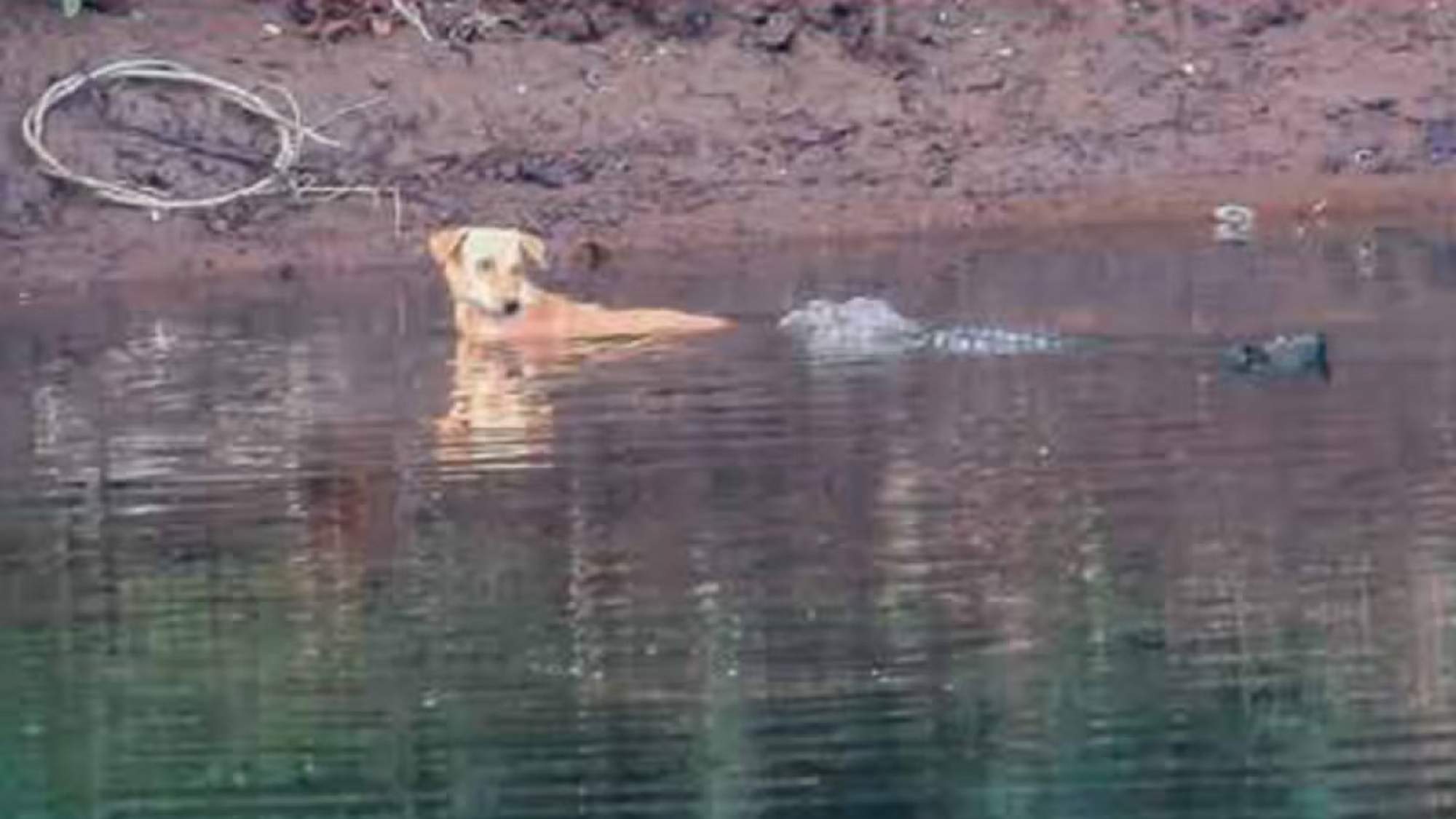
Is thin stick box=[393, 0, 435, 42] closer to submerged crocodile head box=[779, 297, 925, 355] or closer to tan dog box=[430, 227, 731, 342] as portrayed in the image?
tan dog box=[430, 227, 731, 342]

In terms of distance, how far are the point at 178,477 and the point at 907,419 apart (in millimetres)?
2277

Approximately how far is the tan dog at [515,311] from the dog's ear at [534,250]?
0.21ft

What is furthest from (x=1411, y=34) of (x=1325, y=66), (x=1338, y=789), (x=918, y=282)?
(x=1338, y=789)

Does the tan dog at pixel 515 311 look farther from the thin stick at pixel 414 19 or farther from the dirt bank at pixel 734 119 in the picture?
the thin stick at pixel 414 19

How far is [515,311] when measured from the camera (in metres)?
18.1

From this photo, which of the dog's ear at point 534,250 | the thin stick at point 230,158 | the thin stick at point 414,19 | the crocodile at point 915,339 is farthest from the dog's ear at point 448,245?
the thin stick at point 414,19

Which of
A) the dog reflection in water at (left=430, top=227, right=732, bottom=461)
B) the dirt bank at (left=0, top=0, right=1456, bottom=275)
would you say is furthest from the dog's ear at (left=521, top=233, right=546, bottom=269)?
the dirt bank at (left=0, top=0, right=1456, bottom=275)

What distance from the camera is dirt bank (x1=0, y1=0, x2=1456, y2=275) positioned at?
2172cm

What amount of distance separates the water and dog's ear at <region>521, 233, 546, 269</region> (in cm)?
46

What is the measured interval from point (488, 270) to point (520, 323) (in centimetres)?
23

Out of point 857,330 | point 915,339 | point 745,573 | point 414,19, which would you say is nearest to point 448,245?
point 857,330

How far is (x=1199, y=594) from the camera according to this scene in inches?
462

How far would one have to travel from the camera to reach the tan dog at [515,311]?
707 inches

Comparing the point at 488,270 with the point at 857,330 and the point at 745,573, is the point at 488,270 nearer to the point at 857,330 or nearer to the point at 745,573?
the point at 857,330
